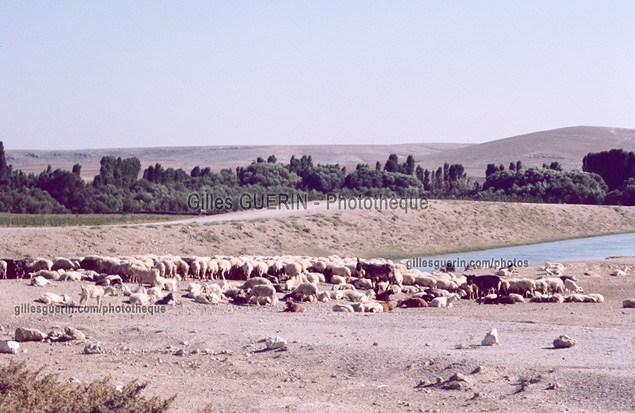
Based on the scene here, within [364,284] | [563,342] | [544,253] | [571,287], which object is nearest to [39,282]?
[364,284]

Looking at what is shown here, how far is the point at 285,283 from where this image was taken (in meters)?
24.3

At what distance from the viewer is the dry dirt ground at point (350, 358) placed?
11.2 meters

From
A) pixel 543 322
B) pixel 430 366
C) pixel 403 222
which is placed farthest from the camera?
pixel 403 222

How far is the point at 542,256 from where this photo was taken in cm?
4562

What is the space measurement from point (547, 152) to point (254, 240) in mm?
144672

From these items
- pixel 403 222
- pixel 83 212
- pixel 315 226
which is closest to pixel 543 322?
pixel 315 226

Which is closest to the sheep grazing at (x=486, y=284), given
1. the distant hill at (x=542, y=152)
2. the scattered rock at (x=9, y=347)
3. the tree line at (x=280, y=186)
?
the scattered rock at (x=9, y=347)

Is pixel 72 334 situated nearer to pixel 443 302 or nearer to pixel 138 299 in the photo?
pixel 138 299

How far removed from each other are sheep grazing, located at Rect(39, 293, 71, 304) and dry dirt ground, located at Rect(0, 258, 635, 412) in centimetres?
50

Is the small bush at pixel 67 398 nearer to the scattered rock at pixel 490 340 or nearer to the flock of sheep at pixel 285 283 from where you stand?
the scattered rock at pixel 490 340

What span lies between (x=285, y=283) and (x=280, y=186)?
5993 centimetres

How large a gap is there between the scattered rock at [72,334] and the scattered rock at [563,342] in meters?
9.19

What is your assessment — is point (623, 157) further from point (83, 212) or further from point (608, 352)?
point (608, 352)

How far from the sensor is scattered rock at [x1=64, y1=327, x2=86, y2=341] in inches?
605
